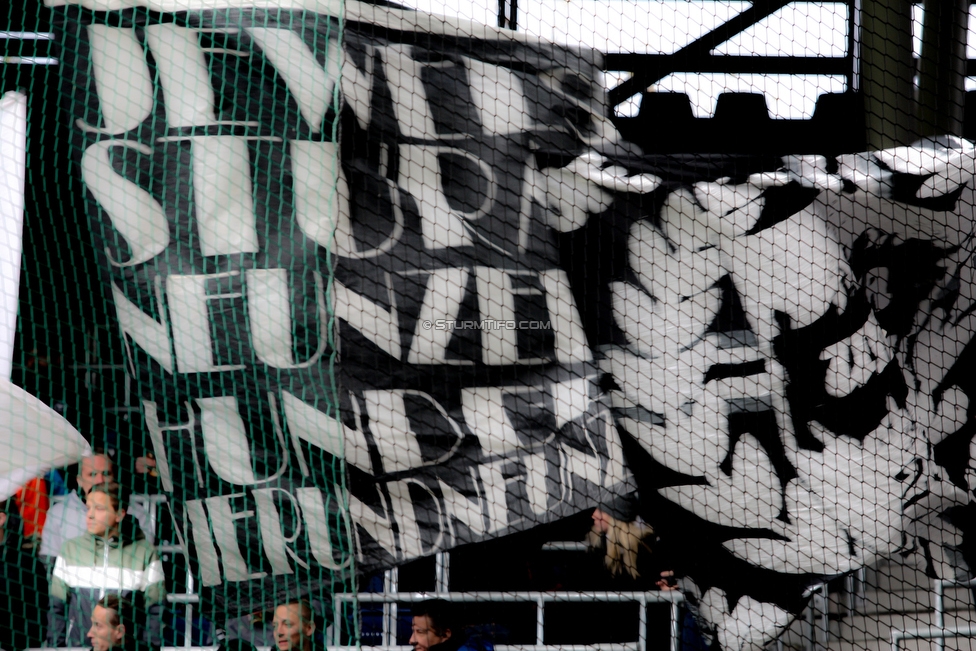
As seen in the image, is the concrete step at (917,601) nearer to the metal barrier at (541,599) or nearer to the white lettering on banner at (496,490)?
the metal barrier at (541,599)

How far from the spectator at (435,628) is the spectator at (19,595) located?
1.24 metres

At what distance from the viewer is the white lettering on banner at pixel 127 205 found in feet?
8.57

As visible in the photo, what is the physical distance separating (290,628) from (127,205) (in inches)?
54.4

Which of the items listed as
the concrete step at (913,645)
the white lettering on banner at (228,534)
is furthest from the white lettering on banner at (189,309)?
the concrete step at (913,645)

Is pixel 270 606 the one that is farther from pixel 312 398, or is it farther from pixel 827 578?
pixel 827 578

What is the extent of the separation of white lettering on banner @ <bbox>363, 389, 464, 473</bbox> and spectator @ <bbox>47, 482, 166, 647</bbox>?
0.92m

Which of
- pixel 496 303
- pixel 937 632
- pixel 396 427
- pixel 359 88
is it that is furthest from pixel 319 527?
pixel 937 632

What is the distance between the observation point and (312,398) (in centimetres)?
264

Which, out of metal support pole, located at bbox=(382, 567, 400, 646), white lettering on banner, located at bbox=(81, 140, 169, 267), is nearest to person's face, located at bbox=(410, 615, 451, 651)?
metal support pole, located at bbox=(382, 567, 400, 646)

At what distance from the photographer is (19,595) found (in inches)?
119

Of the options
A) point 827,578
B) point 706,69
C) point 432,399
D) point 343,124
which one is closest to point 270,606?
point 432,399

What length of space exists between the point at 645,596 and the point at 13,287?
2.42 meters
